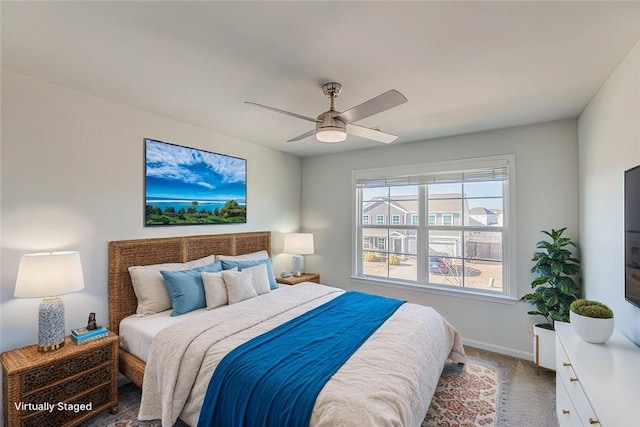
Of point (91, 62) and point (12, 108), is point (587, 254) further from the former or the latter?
point (12, 108)

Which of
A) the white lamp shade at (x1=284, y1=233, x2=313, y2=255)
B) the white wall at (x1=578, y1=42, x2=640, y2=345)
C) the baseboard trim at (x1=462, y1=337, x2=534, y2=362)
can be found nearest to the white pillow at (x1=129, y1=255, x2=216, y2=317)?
the white lamp shade at (x1=284, y1=233, x2=313, y2=255)

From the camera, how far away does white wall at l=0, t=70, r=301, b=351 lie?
80.4 inches

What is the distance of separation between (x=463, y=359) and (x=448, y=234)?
1.48 m

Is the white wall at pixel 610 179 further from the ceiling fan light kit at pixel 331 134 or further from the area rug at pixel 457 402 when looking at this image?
the ceiling fan light kit at pixel 331 134

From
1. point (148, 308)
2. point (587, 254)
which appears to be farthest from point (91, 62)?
point (587, 254)

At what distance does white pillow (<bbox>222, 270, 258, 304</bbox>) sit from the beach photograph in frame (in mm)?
850

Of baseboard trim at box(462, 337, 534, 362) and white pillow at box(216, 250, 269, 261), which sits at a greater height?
white pillow at box(216, 250, 269, 261)

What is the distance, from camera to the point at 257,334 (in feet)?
6.81

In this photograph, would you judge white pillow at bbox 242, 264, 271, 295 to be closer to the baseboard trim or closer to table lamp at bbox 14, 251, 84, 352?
table lamp at bbox 14, 251, 84, 352

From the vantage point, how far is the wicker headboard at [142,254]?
8.34ft

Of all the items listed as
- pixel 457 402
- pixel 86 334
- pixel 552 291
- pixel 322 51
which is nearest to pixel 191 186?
pixel 86 334

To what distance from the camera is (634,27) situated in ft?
5.02

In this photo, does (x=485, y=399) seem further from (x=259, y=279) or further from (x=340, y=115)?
(x=340, y=115)

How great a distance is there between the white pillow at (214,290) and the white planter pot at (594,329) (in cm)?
279
